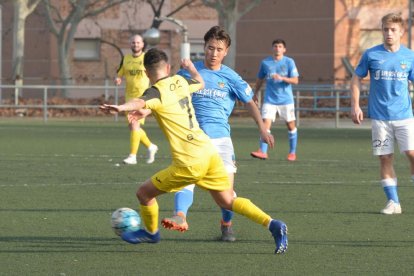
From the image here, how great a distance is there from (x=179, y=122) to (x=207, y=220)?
2546mm

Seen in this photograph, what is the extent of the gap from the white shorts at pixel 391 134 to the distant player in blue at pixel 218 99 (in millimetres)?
2181

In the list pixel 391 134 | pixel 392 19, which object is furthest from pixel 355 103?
pixel 392 19

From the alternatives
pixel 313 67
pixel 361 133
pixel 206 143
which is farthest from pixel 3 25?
pixel 206 143

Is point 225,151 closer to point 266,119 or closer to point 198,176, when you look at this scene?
point 198,176

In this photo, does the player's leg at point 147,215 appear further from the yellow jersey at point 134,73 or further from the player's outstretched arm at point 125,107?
the yellow jersey at point 134,73

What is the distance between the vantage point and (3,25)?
220 feet

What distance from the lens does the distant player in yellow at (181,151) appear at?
9383 millimetres

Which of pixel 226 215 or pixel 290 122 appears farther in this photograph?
pixel 290 122

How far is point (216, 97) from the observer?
10805 mm

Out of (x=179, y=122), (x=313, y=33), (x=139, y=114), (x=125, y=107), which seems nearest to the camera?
(x=125, y=107)

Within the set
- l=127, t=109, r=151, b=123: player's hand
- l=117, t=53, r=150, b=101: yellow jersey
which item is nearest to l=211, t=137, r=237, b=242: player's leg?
l=127, t=109, r=151, b=123: player's hand

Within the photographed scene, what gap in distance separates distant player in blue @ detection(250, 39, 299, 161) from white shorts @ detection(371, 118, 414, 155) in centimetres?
800

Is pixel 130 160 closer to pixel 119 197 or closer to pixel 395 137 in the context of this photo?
pixel 119 197

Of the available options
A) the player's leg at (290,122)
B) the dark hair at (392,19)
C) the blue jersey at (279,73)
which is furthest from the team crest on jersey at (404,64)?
the player's leg at (290,122)
